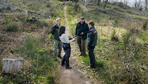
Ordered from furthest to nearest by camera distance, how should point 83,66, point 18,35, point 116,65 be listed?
point 18,35 < point 83,66 < point 116,65

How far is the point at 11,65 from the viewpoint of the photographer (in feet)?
42.5

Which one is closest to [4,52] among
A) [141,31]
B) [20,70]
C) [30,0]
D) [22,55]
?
[22,55]

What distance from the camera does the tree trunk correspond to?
42.2ft

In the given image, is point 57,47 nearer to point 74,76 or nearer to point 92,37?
point 92,37

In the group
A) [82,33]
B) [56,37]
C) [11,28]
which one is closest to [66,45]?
[56,37]

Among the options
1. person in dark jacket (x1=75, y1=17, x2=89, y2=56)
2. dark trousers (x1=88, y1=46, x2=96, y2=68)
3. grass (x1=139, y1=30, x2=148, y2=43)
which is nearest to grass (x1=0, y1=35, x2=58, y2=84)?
dark trousers (x1=88, y1=46, x2=96, y2=68)

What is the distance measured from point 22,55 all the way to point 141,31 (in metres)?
13.2

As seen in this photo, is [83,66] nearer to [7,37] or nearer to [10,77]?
[10,77]

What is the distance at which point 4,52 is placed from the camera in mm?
15688

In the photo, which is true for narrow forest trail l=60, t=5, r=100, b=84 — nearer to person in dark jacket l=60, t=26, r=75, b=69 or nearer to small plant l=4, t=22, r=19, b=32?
person in dark jacket l=60, t=26, r=75, b=69

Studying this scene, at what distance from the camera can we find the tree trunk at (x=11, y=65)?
12867 millimetres

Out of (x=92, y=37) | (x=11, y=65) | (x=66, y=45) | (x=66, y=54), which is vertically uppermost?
(x=92, y=37)

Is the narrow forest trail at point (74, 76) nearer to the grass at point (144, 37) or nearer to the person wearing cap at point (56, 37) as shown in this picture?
the person wearing cap at point (56, 37)

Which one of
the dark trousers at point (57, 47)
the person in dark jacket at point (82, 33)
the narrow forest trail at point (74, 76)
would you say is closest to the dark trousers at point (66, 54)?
the narrow forest trail at point (74, 76)
